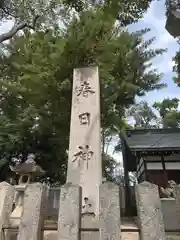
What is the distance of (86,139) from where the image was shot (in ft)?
20.8

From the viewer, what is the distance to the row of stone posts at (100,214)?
7.78ft

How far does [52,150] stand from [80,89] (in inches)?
233

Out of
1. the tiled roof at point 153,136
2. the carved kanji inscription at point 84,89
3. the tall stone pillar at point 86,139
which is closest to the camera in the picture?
the tall stone pillar at point 86,139

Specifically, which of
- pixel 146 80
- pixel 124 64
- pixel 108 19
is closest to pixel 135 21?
pixel 108 19

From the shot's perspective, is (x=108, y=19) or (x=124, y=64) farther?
(x=124, y=64)

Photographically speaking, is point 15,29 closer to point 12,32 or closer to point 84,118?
point 12,32

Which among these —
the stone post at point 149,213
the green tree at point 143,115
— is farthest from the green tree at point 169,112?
the stone post at point 149,213

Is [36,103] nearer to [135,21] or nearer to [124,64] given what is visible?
[124,64]

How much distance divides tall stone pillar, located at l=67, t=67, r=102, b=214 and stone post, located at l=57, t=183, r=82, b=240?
3293 millimetres

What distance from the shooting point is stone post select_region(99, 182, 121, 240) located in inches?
92.1

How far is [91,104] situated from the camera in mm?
6906

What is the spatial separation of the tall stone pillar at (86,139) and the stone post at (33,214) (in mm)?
3179

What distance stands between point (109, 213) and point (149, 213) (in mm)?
429

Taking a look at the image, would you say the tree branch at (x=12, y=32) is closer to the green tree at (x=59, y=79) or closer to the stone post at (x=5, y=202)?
the green tree at (x=59, y=79)
